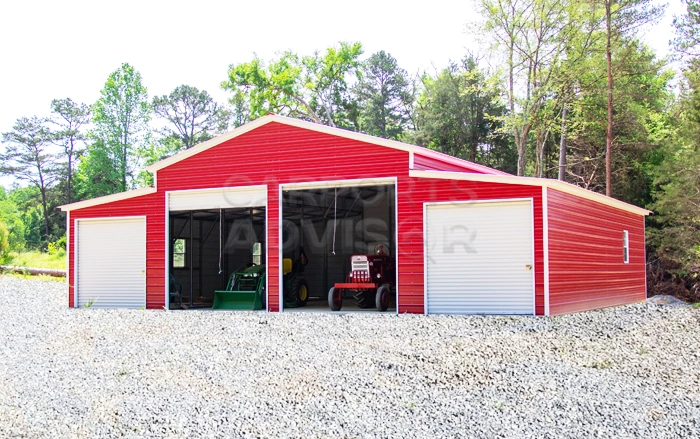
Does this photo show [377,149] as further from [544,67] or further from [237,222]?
[544,67]

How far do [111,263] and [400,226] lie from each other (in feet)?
25.7

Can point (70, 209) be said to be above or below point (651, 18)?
below

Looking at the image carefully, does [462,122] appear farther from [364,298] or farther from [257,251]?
[364,298]

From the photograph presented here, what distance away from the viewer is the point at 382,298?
15500mm

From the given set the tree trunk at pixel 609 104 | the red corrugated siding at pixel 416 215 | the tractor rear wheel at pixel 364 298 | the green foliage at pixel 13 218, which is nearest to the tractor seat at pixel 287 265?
the tractor rear wheel at pixel 364 298

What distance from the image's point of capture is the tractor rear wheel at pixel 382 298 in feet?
50.3

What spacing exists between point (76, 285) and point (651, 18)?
80.4 ft

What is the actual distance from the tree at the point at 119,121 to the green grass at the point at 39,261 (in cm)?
1275

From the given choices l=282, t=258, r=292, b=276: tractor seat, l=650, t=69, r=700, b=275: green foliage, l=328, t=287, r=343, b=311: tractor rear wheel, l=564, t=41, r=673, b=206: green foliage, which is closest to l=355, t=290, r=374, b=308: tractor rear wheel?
l=328, t=287, r=343, b=311: tractor rear wheel

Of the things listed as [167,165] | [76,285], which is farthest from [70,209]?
[167,165]

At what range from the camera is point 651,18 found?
28516mm

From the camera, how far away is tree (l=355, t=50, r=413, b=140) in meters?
43.2

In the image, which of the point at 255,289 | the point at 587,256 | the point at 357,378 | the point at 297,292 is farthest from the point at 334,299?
the point at 357,378

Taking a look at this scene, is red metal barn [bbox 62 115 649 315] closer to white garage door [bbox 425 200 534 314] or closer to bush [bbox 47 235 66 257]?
white garage door [bbox 425 200 534 314]
